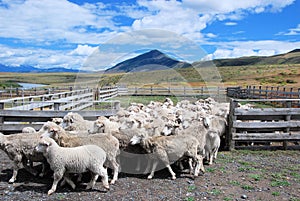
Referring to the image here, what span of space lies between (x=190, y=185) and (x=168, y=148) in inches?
38.2

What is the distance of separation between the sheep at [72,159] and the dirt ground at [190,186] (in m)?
0.34

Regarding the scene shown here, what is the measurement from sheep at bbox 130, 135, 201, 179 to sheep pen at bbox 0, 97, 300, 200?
40 cm

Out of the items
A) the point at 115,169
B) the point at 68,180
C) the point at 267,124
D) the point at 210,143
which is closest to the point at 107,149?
the point at 115,169

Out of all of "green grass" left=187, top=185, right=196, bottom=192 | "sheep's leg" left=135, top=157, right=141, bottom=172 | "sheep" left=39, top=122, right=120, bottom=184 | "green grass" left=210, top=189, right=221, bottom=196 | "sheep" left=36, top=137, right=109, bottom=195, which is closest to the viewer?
"sheep" left=36, top=137, right=109, bottom=195

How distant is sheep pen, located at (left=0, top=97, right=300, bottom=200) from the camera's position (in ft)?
19.6

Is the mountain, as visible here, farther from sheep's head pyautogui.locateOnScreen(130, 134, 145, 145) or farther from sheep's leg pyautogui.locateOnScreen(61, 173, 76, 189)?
sheep's leg pyautogui.locateOnScreen(61, 173, 76, 189)

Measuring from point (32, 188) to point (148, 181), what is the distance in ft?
8.19

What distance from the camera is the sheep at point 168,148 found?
704 centimetres

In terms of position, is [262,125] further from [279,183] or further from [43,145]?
[43,145]

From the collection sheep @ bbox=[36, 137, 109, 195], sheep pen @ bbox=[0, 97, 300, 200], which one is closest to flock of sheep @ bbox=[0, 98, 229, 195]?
sheep @ bbox=[36, 137, 109, 195]

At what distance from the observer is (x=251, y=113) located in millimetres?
9867

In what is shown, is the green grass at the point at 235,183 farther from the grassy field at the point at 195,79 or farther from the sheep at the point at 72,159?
the grassy field at the point at 195,79

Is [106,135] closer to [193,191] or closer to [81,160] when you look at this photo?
[81,160]

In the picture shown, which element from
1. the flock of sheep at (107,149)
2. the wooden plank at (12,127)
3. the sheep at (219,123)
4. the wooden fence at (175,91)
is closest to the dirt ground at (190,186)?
the flock of sheep at (107,149)
